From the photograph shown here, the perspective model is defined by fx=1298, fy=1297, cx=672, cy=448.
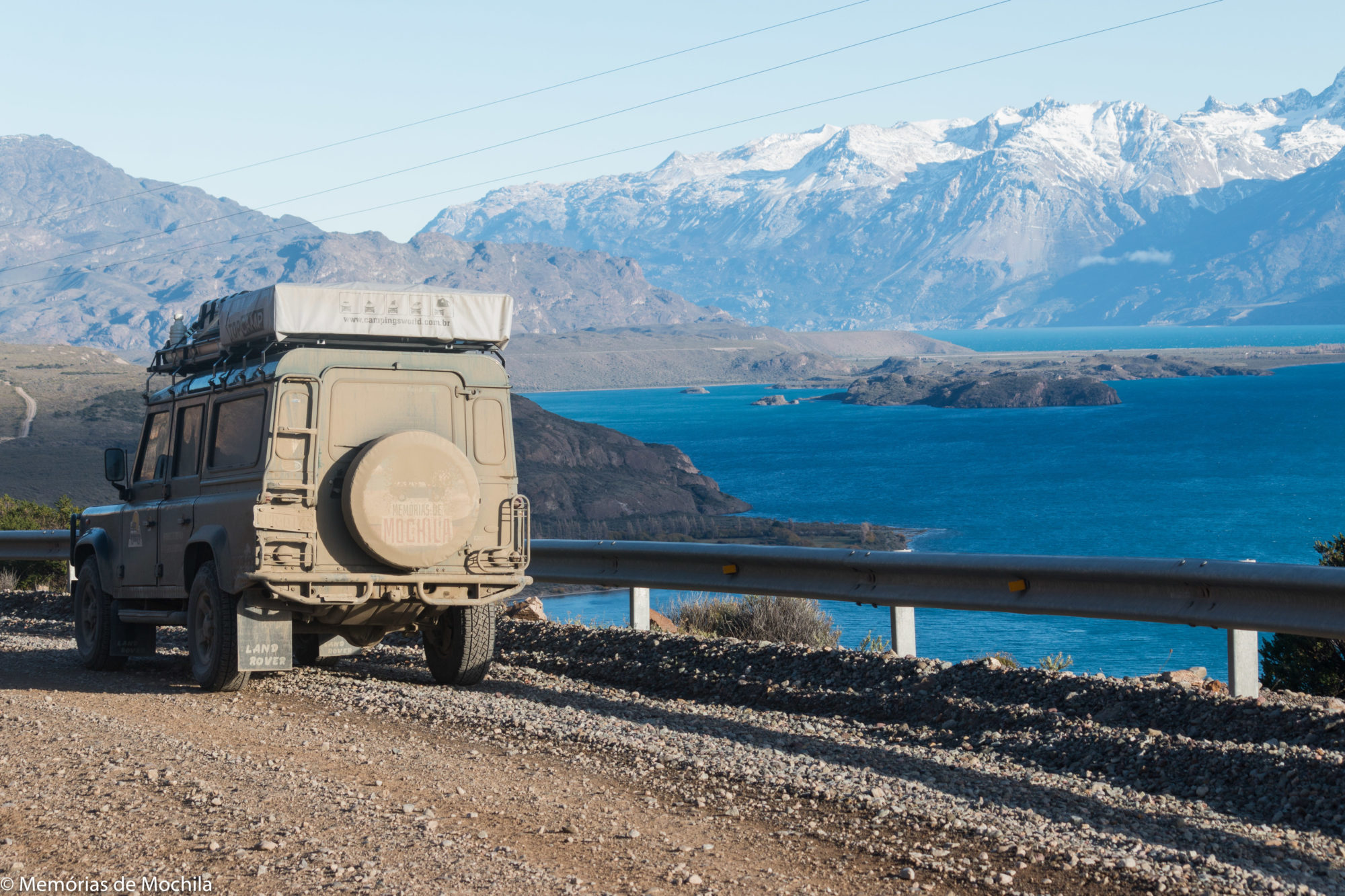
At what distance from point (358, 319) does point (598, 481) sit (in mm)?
65874

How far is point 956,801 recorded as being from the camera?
5.70m

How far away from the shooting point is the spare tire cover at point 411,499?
8.21 metres

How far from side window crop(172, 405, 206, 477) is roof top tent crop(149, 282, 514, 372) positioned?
45cm

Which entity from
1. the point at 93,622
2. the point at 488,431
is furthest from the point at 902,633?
the point at 93,622

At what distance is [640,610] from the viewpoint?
435 inches

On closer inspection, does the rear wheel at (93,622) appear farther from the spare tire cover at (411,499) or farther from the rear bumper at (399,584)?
the spare tire cover at (411,499)

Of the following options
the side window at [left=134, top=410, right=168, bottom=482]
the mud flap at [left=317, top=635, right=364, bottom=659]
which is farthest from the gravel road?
the side window at [left=134, top=410, right=168, bottom=482]

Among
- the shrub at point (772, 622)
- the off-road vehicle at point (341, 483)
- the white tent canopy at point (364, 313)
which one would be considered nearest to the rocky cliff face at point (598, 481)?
the shrub at point (772, 622)

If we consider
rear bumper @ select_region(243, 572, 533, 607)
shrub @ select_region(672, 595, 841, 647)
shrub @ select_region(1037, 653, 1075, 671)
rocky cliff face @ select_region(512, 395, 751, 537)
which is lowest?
shrub @ select_region(1037, 653, 1075, 671)

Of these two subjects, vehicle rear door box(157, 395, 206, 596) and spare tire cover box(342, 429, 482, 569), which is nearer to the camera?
spare tire cover box(342, 429, 482, 569)

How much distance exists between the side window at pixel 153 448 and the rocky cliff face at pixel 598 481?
1953 inches

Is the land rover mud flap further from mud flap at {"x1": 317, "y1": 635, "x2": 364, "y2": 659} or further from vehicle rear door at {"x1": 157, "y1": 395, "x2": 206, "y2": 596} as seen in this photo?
mud flap at {"x1": 317, "y1": 635, "x2": 364, "y2": 659}

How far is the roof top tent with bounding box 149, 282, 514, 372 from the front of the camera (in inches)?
335

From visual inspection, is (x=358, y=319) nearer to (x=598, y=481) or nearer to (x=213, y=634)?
(x=213, y=634)
